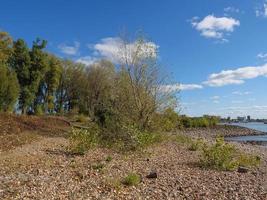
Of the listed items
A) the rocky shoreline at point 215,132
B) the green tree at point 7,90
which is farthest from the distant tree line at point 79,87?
the rocky shoreline at point 215,132

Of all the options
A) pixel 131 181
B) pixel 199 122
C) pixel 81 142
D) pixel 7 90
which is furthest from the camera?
pixel 199 122

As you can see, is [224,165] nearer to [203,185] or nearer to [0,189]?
[203,185]

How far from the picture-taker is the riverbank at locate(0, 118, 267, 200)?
9.68 metres

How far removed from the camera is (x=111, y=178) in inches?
452

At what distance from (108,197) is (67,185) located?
1.42 m

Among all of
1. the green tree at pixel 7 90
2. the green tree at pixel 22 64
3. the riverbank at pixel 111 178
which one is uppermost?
the green tree at pixel 22 64

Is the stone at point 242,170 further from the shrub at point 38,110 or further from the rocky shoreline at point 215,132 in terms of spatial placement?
the shrub at point 38,110

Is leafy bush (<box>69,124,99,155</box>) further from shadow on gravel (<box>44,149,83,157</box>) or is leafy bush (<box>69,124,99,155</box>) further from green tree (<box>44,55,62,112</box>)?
green tree (<box>44,55,62,112</box>)

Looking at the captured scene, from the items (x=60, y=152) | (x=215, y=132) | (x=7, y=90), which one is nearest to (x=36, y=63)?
(x=7, y=90)

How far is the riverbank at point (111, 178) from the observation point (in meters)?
9.68

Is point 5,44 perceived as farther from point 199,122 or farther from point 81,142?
point 199,122

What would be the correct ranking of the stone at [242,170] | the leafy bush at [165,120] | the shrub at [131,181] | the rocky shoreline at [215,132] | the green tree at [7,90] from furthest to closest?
the rocky shoreline at [215,132] < the green tree at [7,90] < the leafy bush at [165,120] < the stone at [242,170] < the shrub at [131,181]

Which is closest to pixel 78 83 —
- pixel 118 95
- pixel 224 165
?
pixel 118 95

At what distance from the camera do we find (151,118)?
26016 mm
